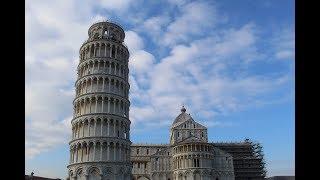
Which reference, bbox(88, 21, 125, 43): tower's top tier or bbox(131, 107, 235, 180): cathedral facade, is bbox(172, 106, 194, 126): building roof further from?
bbox(88, 21, 125, 43): tower's top tier

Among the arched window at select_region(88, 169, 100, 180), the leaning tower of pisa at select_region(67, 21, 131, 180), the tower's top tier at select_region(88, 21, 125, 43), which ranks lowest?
the arched window at select_region(88, 169, 100, 180)

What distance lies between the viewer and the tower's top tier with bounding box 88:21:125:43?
177ft

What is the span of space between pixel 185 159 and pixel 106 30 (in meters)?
29.2

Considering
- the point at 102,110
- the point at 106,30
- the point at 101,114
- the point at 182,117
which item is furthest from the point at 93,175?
the point at 182,117

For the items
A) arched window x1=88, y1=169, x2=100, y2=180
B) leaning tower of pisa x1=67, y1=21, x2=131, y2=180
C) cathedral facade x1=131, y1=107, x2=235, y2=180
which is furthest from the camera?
cathedral facade x1=131, y1=107, x2=235, y2=180

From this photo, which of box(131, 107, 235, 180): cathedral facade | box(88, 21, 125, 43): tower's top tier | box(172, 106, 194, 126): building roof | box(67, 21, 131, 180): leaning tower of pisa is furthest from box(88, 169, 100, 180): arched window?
box(172, 106, 194, 126): building roof

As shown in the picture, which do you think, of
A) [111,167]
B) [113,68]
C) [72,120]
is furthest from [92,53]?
[111,167]

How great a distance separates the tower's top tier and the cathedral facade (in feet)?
83.7

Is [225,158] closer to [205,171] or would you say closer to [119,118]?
[205,171]

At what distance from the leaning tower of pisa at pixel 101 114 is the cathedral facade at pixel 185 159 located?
2055 cm

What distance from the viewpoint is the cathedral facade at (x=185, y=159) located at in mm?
67188

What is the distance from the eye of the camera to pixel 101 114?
4741 cm

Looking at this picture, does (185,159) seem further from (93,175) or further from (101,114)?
(101,114)
